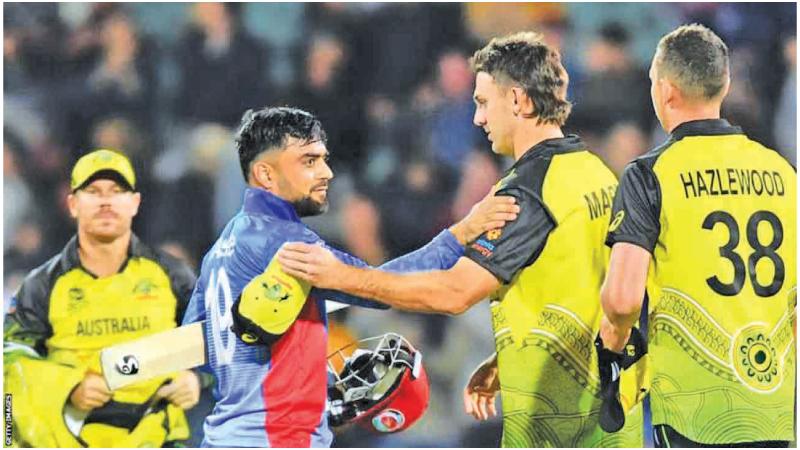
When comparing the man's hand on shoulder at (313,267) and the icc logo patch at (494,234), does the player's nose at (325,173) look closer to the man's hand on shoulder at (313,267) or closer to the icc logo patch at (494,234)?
the man's hand on shoulder at (313,267)

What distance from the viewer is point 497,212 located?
4.97m

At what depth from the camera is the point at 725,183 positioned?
4828 mm

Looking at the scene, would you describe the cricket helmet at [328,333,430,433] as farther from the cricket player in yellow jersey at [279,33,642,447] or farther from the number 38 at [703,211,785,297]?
the number 38 at [703,211,785,297]

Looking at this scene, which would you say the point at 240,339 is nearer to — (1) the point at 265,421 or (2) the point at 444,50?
(1) the point at 265,421

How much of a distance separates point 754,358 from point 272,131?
90.5 inches

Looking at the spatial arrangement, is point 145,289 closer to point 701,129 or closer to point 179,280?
point 179,280

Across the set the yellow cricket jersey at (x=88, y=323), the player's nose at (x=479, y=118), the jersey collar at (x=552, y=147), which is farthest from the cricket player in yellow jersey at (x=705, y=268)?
the yellow cricket jersey at (x=88, y=323)

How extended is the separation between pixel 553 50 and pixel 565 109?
12.3 inches

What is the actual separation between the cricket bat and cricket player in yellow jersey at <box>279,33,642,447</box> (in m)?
0.74

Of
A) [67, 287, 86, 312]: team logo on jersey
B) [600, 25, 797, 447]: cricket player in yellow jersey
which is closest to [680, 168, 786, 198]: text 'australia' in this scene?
[600, 25, 797, 447]: cricket player in yellow jersey

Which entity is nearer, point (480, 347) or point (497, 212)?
point (497, 212)

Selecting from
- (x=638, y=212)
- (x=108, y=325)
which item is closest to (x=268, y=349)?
(x=108, y=325)

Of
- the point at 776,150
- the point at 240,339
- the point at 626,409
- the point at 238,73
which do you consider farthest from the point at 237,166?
the point at 776,150

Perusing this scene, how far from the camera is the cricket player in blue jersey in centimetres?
494
